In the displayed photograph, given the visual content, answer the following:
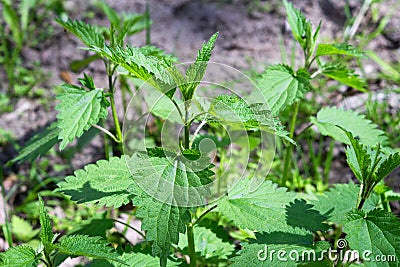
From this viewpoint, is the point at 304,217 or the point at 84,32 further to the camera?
the point at 84,32

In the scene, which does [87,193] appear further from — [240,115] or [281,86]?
[281,86]

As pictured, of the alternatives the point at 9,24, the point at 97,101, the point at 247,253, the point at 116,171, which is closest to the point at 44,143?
the point at 97,101

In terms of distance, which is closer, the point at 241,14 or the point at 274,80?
the point at 274,80

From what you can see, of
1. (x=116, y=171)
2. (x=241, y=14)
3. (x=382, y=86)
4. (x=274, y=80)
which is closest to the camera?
(x=116, y=171)

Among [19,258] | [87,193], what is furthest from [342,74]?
[19,258]

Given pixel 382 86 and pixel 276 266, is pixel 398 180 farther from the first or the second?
pixel 276 266
